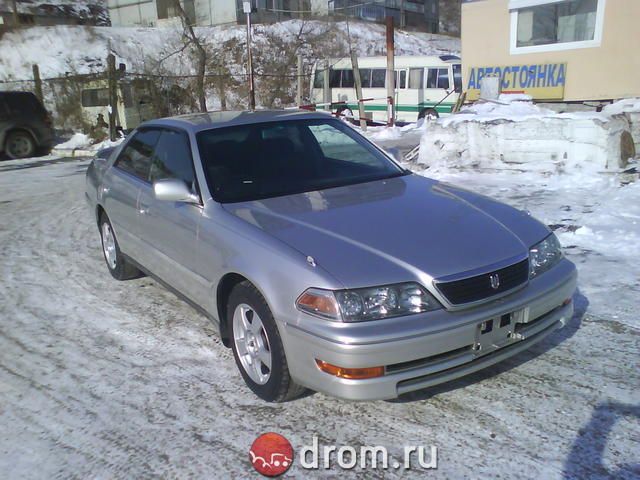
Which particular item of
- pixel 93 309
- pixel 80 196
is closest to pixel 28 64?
pixel 80 196

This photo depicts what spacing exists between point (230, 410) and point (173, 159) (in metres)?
1.89

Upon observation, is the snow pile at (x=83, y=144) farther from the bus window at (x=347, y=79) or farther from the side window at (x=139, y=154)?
the side window at (x=139, y=154)

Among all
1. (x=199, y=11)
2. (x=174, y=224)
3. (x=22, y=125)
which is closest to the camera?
(x=174, y=224)

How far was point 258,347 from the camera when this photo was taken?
3.06m

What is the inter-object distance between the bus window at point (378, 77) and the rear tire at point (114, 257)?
54.0ft

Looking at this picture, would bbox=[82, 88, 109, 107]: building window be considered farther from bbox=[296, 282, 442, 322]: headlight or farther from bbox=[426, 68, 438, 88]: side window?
bbox=[296, 282, 442, 322]: headlight

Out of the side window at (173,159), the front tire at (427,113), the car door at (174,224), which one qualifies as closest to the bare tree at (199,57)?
the front tire at (427,113)

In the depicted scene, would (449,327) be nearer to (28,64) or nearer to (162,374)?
(162,374)

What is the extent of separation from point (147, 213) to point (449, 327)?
2.52 metres

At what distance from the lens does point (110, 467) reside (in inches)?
104

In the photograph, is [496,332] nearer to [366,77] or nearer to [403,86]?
[403,86]

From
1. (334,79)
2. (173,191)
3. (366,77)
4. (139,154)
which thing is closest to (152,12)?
(334,79)

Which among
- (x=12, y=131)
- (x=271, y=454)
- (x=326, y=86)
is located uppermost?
(x=326, y=86)

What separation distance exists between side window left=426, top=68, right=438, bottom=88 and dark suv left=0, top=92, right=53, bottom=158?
38.7 ft
